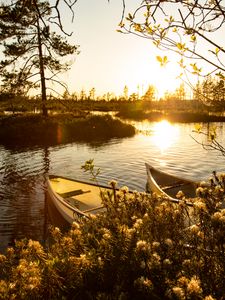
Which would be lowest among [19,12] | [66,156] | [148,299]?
[66,156]

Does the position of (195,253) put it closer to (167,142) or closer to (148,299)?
(148,299)

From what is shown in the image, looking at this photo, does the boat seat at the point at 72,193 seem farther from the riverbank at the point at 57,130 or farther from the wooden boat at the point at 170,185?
the riverbank at the point at 57,130

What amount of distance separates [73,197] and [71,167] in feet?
30.5

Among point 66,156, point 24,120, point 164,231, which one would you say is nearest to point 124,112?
point 24,120

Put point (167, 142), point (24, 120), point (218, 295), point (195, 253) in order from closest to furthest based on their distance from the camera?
point (218, 295) < point (195, 253) < point (167, 142) < point (24, 120)

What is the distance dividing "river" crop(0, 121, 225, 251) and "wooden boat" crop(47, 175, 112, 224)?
38.6 inches

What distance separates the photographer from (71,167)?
21.9 m

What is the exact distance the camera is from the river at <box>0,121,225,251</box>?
1264cm

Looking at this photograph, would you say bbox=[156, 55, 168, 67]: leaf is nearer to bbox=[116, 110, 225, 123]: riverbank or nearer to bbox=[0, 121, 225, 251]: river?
bbox=[0, 121, 225, 251]: river

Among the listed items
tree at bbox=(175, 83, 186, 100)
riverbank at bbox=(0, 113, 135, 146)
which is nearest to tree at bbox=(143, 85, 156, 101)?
tree at bbox=(175, 83, 186, 100)

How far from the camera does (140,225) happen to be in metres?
4.19

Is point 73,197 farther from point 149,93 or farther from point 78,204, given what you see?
point 149,93

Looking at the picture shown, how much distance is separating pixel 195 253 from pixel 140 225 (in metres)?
0.72

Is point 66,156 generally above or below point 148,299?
below
